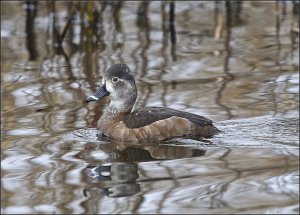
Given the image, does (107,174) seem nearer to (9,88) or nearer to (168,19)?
(9,88)

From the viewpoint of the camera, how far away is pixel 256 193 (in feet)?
20.7

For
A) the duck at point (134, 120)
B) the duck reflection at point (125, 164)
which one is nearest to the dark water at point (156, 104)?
the duck reflection at point (125, 164)

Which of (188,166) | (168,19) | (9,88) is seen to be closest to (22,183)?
(188,166)

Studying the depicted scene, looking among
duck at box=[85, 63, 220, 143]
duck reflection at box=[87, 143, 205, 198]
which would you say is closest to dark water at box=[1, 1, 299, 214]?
duck reflection at box=[87, 143, 205, 198]

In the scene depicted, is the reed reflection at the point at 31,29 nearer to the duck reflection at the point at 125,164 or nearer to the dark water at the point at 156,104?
the dark water at the point at 156,104

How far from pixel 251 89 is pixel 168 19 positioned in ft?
12.0

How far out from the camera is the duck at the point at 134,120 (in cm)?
804

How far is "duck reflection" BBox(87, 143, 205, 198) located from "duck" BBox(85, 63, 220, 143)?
0.57 feet

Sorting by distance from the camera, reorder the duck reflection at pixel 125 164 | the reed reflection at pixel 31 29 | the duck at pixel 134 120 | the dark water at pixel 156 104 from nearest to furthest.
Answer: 1. the dark water at pixel 156 104
2. the duck reflection at pixel 125 164
3. the duck at pixel 134 120
4. the reed reflection at pixel 31 29

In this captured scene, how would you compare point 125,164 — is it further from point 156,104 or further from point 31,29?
point 31,29

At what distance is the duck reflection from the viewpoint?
21.8 ft

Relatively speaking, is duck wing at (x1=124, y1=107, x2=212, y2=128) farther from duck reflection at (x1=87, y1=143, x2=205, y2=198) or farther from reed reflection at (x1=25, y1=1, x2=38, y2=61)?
reed reflection at (x1=25, y1=1, x2=38, y2=61)

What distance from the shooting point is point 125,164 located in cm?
732

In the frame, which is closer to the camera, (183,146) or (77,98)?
(183,146)
